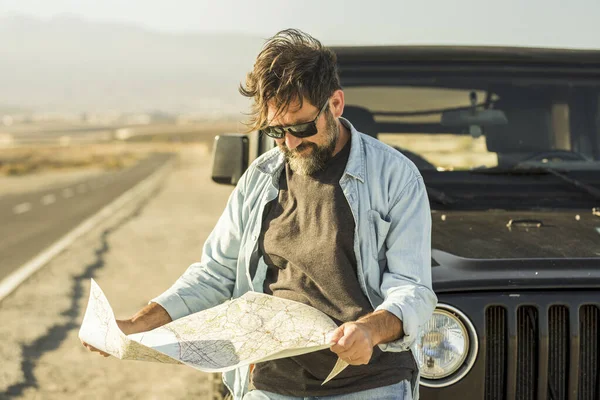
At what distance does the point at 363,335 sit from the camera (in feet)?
6.81

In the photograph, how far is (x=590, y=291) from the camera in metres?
2.72

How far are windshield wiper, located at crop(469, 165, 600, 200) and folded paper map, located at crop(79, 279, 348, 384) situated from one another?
169 centimetres

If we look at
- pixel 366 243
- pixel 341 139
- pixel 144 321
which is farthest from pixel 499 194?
pixel 144 321

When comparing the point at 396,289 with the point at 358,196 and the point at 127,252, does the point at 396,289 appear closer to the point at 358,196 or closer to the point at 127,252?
the point at 358,196

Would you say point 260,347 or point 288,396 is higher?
point 260,347

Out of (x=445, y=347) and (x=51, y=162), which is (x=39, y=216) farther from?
(x=51, y=162)

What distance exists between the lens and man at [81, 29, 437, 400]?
233 cm

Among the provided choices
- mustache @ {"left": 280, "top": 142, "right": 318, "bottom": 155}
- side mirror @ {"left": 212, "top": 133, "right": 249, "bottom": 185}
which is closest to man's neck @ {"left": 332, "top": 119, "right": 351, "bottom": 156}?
mustache @ {"left": 280, "top": 142, "right": 318, "bottom": 155}

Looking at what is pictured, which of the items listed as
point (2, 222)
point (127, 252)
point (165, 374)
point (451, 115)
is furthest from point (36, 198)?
point (451, 115)

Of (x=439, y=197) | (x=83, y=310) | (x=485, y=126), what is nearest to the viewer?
(x=439, y=197)

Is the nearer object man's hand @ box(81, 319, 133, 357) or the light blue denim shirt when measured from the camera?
the light blue denim shirt

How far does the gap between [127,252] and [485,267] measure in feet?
31.9

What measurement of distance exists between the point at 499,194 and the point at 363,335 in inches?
71.6

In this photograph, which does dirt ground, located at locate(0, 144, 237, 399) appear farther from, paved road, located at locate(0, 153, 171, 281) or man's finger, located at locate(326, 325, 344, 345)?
man's finger, located at locate(326, 325, 344, 345)
